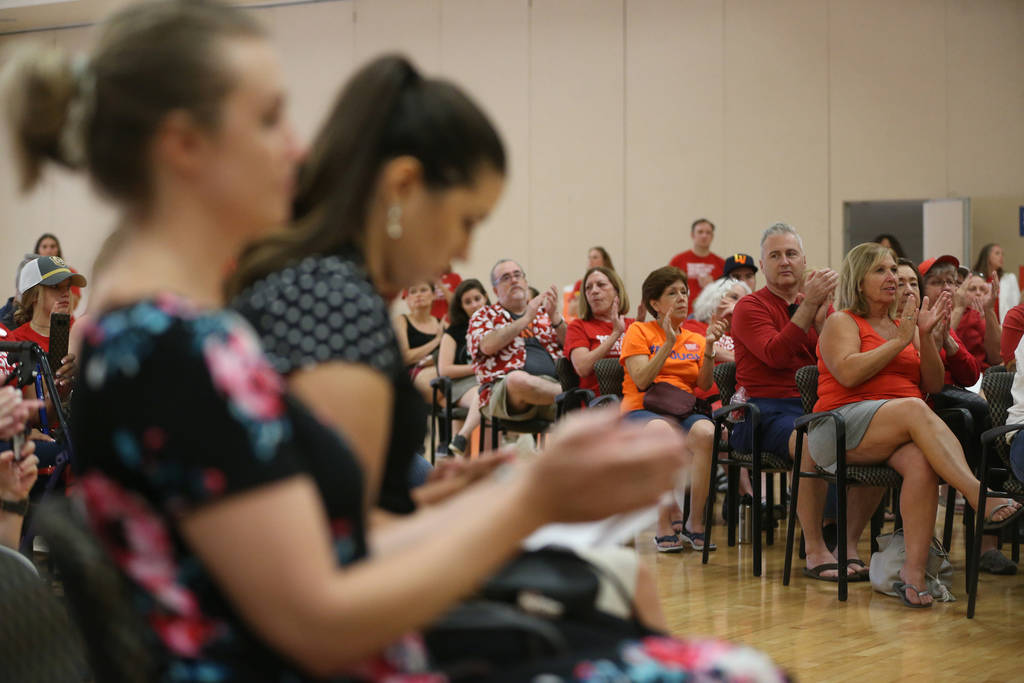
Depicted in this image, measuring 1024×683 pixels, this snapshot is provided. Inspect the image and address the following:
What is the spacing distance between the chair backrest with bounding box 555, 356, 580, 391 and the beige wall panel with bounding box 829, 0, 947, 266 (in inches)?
185

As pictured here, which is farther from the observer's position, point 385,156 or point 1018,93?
point 1018,93

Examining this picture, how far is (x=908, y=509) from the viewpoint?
3.72 m

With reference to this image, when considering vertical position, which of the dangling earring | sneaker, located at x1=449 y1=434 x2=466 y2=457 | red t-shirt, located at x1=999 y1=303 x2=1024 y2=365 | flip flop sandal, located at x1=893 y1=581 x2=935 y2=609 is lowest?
flip flop sandal, located at x1=893 y1=581 x2=935 y2=609

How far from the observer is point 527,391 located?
5699mm

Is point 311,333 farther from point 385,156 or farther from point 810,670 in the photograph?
point 810,670

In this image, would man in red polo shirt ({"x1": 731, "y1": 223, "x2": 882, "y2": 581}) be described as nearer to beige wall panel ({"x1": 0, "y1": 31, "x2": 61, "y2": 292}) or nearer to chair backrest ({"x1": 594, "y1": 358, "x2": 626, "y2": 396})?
chair backrest ({"x1": 594, "y1": 358, "x2": 626, "y2": 396})

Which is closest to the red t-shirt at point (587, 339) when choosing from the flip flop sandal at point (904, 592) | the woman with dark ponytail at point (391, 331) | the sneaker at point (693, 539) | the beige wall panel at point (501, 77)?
the sneaker at point (693, 539)

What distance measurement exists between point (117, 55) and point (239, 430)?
318 millimetres

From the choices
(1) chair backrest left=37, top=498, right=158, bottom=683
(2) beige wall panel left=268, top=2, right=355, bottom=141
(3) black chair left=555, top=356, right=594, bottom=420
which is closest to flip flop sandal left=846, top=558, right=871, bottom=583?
(3) black chair left=555, top=356, right=594, bottom=420

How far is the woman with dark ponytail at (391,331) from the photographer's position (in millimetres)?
825

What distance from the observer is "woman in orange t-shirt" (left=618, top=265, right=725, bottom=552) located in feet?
15.8

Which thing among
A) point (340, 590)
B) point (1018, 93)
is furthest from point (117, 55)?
point (1018, 93)

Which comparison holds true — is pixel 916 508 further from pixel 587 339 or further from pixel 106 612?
pixel 106 612

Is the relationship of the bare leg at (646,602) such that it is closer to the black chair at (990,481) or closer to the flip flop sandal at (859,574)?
the black chair at (990,481)
